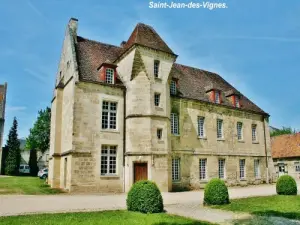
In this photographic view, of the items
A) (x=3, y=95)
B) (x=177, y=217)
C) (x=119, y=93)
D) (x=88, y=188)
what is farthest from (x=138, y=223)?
(x=3, y=95)

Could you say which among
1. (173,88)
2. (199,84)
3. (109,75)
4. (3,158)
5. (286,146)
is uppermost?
(199,84)

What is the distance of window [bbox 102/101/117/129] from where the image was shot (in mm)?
19656

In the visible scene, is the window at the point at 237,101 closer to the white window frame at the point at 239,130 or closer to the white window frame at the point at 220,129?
the white window frame at the point at 239,130

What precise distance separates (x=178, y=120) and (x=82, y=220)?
1462cm

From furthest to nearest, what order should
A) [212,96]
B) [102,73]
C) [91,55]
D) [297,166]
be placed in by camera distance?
1. [297,166]
2. [212,96]
3. [91,55]
4. [102,73]

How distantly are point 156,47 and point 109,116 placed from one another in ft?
20.4

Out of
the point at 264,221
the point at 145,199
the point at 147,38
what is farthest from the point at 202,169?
the point at 264,221

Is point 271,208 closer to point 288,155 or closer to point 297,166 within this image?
point 297,166

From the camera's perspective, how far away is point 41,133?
48.8 m

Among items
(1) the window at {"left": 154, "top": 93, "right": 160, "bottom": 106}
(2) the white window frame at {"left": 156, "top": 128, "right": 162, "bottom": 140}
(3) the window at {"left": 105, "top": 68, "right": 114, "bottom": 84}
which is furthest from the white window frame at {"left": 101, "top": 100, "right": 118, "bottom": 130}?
(2) the white window frame at {"left": 156, "top": 128, "right": 162, "bottom": 140}

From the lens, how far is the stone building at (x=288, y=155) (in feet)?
113

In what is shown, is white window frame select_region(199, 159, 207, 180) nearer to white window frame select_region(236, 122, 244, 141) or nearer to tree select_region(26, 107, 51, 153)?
white window frame select_region(236, 122, 244, 141)

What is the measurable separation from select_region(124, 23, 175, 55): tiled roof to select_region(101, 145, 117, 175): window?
7.55 m

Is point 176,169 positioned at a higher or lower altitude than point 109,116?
lower
